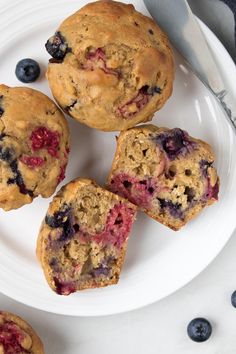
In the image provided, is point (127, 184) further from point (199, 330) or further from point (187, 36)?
point (199, 330)

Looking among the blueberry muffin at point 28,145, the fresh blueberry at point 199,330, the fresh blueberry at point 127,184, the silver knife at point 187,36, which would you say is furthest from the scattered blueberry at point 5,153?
the fresh blueberry at point 199,330

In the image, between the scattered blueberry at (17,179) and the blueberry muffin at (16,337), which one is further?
the blueberry muffin at (16,337)

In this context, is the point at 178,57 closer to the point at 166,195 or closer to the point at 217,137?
the point at 217,137

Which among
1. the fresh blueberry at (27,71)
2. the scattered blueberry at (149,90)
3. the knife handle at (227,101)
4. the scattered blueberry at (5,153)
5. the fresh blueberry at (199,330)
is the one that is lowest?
the fresh blueberry at (199,330)

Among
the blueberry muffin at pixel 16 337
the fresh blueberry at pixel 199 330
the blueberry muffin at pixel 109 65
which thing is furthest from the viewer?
the fresh blueberry at pixel 199 330

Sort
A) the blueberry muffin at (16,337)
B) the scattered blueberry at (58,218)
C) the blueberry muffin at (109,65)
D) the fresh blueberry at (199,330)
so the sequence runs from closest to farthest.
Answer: the blueberry muffin at (109,65) → the scattered blueberry at (58,218) → the blueberry muffin at (16,337) → the fresh blueberry at (199,330)

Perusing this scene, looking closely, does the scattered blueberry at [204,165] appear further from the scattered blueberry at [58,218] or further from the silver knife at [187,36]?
the scattered blueberry at [58,218]

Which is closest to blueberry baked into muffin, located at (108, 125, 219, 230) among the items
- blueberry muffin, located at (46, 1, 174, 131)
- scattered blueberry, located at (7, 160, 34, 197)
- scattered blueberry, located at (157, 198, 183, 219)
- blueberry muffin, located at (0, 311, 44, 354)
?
scattered blueberry, located at (157, 198, 183, 219)
